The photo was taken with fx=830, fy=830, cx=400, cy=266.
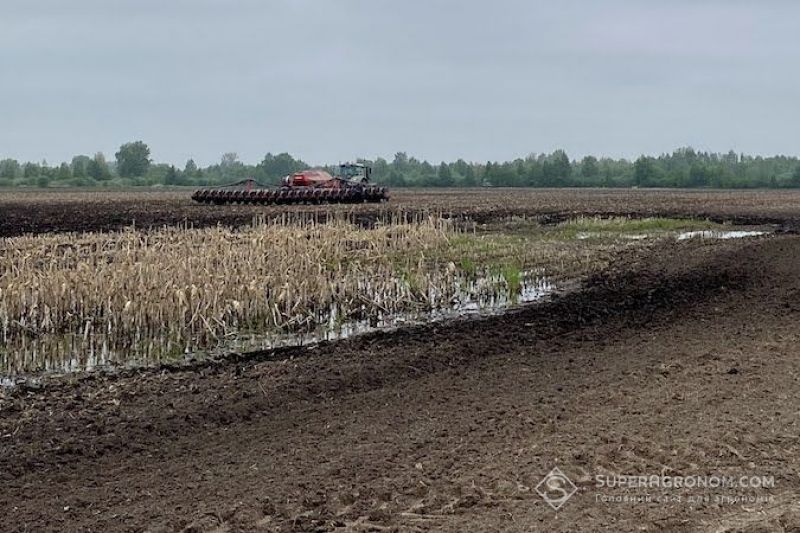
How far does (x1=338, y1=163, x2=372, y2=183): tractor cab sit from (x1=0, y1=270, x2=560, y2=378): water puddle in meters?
30.5

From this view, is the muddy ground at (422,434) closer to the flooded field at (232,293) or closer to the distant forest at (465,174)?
the flooded field at (232,293)

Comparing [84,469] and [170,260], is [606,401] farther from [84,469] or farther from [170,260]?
[170,260]

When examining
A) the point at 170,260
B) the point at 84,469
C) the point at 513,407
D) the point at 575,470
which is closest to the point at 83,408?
the point at 84,469

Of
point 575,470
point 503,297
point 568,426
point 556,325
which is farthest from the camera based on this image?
point 503,297

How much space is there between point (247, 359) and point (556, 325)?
12.2 ft

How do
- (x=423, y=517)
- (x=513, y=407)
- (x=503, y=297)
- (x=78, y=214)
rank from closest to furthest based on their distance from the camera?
1. (x=423, y=517)
2. (x=513, y=407)
3. (x=503, y=297)
4. (x=78, y=214)

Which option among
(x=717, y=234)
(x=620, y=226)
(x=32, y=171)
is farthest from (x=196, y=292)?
(x=32, y=171)

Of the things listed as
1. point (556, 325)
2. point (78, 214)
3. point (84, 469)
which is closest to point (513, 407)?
point (84, 469)

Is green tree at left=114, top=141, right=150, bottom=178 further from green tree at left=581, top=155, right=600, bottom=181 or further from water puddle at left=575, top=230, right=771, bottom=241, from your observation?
water puddle at left=575, top=230, right=771, bottom=241

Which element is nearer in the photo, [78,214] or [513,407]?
[513,407]

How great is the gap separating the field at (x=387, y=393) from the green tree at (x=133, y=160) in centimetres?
10029

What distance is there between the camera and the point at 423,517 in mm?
4414

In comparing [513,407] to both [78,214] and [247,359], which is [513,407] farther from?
[78,214]

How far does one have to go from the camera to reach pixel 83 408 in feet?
22.0
